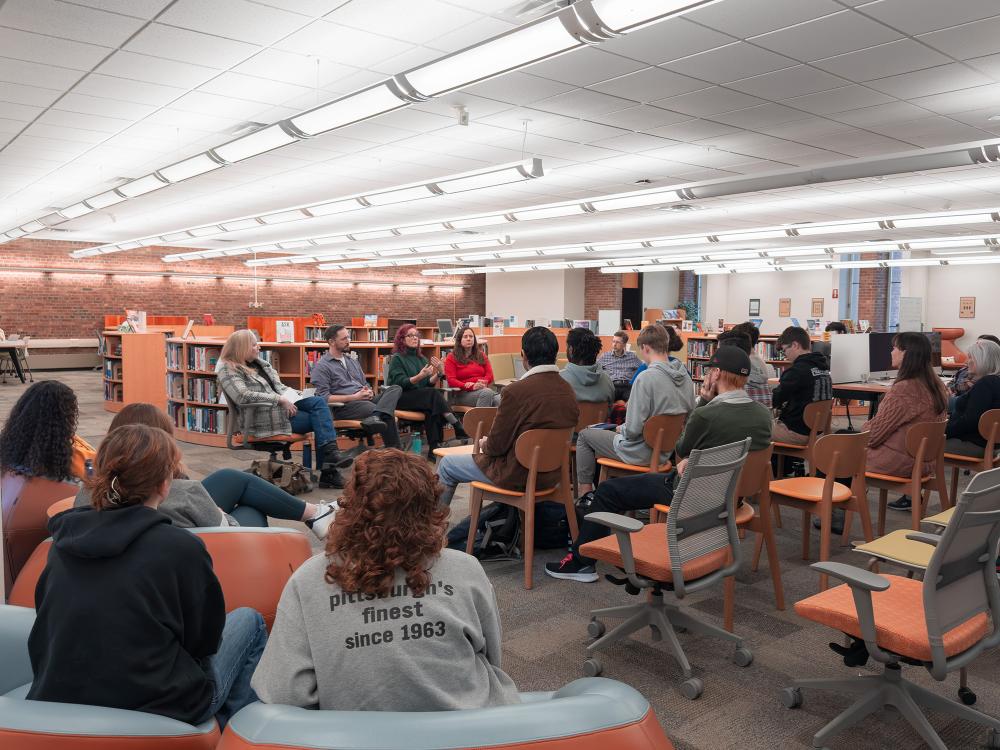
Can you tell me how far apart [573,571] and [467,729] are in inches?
120

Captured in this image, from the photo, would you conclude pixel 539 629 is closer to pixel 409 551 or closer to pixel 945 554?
pixel 945 554

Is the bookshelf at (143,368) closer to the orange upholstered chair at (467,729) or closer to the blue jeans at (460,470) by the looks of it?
the blue jeans at (460,470)

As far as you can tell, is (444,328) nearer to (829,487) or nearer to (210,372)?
(210,372)

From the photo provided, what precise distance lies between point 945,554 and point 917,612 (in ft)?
1.11

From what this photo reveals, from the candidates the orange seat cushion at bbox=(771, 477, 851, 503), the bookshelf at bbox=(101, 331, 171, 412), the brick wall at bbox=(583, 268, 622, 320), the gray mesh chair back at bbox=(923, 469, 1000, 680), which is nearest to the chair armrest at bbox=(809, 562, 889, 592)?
the gray mesh chair back at bbox=(923, 469, 1000, 680)

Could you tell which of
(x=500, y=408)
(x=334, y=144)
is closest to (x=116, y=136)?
(x=334, y=144)

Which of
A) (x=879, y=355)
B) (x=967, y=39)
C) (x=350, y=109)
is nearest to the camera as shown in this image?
(x=967, y=39)

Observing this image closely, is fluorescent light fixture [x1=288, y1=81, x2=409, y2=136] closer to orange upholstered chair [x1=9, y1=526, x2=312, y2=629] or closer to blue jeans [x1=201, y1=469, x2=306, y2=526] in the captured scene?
blue jeans [x1=201, y1=469, x2=306, y2=526]

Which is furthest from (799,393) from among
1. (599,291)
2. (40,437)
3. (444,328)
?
(599,291)

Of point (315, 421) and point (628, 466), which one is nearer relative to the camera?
point (628, 466)

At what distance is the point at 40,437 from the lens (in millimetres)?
2947

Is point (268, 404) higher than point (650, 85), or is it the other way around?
point (650, 85)

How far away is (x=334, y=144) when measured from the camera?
7.53 m

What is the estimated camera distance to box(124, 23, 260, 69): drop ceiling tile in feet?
15.5
